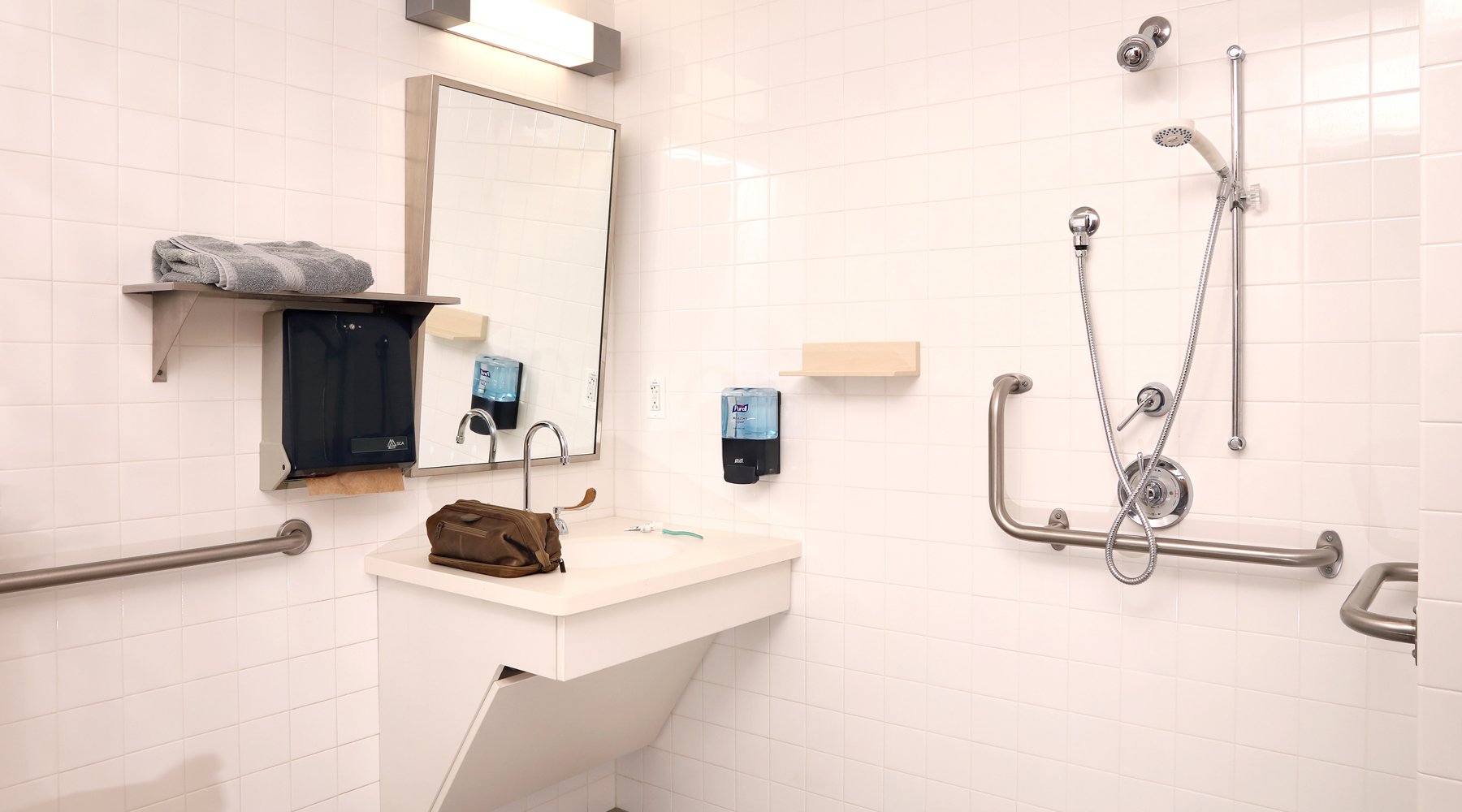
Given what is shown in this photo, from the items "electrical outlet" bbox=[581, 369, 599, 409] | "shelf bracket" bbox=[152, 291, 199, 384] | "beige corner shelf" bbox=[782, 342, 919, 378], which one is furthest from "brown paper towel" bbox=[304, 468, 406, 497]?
"beige corner shelf" bbox=[782, 342, 919, 378]

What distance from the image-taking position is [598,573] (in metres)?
2.03

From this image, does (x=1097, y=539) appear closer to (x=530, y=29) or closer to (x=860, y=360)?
(x=860, y=360)

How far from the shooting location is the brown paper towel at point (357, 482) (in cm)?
200

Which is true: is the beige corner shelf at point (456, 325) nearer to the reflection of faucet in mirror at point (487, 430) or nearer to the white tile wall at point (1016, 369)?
the reflection of faucet in mirror at point (487, 430)

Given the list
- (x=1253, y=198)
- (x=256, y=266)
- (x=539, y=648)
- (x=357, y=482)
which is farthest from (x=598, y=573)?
(x=1253, y=198)

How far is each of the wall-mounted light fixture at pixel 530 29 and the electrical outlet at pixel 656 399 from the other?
93 cm

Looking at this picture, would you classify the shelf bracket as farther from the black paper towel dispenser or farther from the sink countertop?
the sink countertop

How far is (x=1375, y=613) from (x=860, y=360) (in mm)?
1129

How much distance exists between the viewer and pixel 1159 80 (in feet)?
6.26

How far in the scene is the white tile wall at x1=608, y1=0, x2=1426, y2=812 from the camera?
173 centimetres

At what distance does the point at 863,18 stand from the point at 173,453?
73.3 inches

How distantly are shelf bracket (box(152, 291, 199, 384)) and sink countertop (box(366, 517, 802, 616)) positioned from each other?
0.63 metres

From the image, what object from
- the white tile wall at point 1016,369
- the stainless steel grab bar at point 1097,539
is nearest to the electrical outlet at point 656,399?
the white tile wall at point 1016,369

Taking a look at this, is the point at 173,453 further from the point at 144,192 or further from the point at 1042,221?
the point at 1042,221
